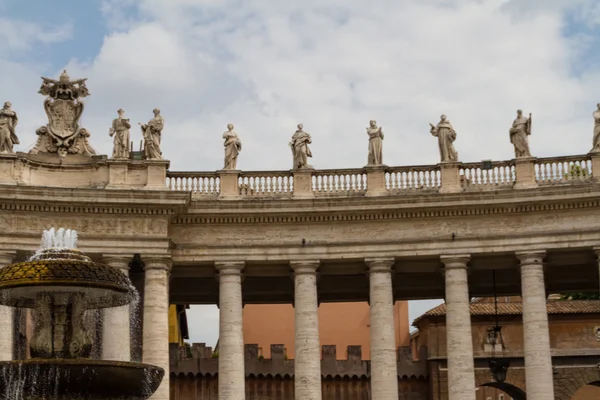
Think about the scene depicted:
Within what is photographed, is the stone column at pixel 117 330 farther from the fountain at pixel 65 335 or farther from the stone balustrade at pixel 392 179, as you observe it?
the fountain at pixel 65 335

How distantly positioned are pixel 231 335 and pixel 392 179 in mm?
9110

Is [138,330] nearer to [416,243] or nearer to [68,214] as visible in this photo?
[68,214]

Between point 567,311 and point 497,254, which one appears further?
point 567,311

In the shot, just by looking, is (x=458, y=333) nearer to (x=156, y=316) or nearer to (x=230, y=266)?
(x=230, y=266)

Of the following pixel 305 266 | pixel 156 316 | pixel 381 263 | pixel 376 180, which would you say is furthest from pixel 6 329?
pixel 376 180

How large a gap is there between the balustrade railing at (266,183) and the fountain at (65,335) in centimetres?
1733

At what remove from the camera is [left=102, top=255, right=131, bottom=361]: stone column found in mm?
42094

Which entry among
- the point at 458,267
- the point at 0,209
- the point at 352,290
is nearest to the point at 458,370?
the point at 458,267

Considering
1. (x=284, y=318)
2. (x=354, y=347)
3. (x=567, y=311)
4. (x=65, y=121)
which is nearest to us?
(x=65, y=121)

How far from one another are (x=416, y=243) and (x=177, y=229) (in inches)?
375

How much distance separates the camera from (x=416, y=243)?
1748 inches

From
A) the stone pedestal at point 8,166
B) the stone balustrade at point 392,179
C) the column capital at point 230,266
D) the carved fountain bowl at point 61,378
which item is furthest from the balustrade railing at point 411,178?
the carved fountain bowl at point 61,378

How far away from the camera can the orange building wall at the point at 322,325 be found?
72.4 metres

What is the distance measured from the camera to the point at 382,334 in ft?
144
